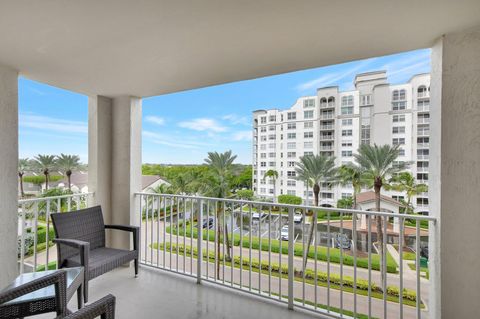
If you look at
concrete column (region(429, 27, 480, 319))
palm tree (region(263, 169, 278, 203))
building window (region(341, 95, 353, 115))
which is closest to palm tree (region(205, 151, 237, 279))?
palm tree (region(263, 169, 278, 203))

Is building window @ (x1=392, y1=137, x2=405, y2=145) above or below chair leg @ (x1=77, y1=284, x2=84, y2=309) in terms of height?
above

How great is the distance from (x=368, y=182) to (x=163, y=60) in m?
9.17

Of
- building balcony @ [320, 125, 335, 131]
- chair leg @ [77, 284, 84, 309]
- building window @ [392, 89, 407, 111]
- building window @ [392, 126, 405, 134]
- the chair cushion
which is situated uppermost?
building window @ [392, 89, 407, 111]

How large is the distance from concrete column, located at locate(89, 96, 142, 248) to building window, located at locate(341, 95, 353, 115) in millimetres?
11140

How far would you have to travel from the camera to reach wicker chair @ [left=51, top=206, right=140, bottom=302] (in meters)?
2.26

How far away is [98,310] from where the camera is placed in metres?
1.07

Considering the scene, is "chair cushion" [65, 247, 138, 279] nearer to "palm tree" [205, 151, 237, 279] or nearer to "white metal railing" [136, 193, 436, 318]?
"white metal railing" [136, 193, 436, 318]

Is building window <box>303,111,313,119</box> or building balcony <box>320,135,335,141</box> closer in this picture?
building balcony <box>320,135,335,141</box>

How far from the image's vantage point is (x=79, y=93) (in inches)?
125

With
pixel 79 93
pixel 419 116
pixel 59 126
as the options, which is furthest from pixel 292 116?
pixel 79 93

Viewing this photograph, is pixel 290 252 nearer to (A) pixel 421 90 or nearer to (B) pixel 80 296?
(B) pixel 80 296

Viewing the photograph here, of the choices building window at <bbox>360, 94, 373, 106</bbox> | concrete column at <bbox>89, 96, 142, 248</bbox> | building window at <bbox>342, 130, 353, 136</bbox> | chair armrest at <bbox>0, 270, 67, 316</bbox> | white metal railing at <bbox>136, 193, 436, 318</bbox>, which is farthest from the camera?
building window at <bbox>342, 130, 353, 136</bbox>

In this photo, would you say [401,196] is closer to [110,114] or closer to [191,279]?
[191,279]

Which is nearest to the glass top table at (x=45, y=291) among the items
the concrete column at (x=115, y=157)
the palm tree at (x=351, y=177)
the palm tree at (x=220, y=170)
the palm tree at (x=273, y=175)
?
the concrete column at (x=115, y=157)
